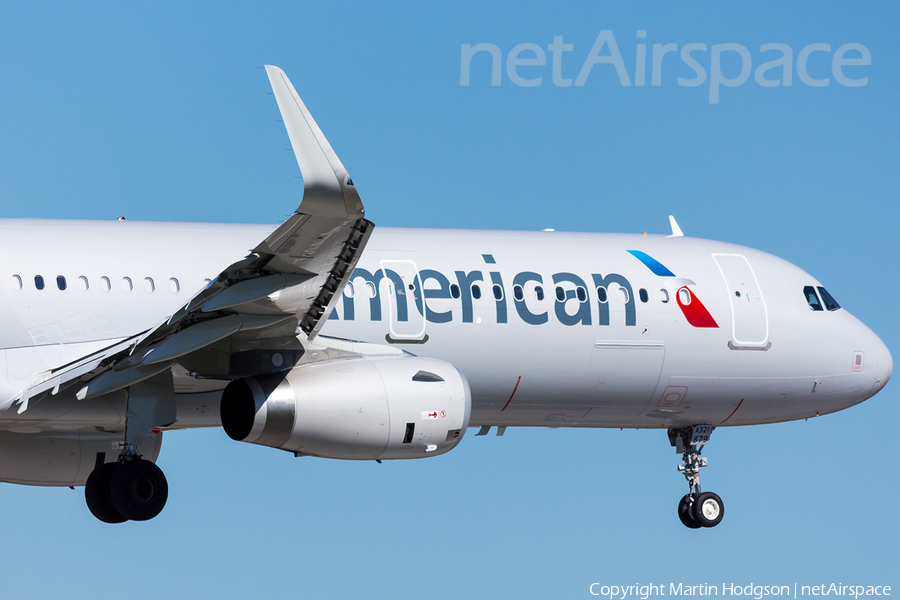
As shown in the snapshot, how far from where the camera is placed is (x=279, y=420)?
13.7m

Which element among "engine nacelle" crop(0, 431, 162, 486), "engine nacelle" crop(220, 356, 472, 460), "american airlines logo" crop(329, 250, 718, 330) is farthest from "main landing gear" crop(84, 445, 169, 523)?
"engine nacelle" crop(0, 431, 162, 486)

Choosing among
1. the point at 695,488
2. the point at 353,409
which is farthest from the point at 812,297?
the point at 353,409

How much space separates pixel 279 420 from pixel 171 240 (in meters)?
3.25

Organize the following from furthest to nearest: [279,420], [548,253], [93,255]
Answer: [548,253]
[93,255]
[279,420]

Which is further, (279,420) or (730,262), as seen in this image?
(730,262)

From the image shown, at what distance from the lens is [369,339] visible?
15.8 meters

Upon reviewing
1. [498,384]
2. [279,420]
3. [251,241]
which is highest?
[251,241]

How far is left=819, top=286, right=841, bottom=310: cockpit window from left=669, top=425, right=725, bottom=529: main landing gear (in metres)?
2.52

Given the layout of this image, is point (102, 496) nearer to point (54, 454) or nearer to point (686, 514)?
point (54, 454)

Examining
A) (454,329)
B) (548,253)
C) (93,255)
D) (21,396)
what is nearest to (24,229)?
(93,255)

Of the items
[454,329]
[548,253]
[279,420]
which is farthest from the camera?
[548,253]

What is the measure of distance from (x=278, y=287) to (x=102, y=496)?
4.67 m

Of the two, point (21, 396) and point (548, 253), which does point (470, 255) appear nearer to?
point (548, 253)

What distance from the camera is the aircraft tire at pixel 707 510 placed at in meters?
19.1
